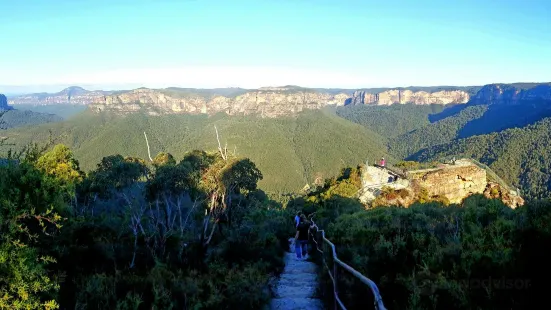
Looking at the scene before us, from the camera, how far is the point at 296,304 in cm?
707

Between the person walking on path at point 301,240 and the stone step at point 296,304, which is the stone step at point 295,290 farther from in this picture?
the person walking on path at point 301,240

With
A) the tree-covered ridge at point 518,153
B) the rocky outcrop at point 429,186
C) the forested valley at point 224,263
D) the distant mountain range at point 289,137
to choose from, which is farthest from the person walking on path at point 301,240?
the distant mountain range at point 289,137

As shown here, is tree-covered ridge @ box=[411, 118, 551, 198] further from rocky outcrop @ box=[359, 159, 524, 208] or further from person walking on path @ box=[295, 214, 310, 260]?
person walking on path @ box=[295, 214, 310, 260]

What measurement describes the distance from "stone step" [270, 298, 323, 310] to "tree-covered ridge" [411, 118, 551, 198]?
88.4 metres

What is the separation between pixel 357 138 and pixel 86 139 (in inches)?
4503

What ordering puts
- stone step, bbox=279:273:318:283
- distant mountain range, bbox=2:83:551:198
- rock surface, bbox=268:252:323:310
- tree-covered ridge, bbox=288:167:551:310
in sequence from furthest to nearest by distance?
distant mountain range, bbox=2:83:551:198 → stone step, bbox=279:273:318:283 → rock surface, bbox=268:252:323:310 → tree-covered ridge, bbox=288:167:551:310

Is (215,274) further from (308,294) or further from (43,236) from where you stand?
(43,236)

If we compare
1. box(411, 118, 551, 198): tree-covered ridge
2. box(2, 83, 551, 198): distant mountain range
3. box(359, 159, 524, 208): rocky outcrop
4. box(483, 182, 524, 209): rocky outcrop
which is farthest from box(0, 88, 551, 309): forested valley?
box(2, 83, 551, 198): distant mountain range

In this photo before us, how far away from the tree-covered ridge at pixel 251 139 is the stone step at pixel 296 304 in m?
99.6

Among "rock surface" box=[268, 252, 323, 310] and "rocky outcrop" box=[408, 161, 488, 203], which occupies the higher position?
"rock surface" box=[268, 252, 323, 310]

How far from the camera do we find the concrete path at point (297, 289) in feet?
23.1

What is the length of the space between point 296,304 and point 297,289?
130 cm

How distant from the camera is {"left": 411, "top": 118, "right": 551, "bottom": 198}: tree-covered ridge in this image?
3519 inches

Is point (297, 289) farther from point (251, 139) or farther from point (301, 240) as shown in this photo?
point (251, 139)
